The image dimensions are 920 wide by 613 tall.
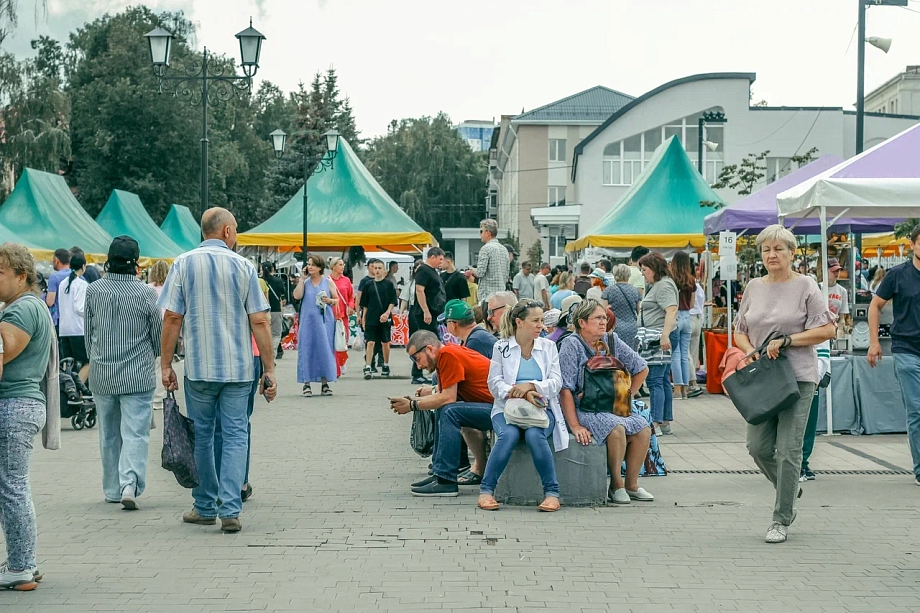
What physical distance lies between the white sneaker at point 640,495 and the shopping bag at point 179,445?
3.06m

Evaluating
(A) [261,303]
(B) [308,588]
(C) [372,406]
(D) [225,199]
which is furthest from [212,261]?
(D) [225,199]

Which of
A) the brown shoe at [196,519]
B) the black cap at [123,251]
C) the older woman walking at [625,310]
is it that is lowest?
the brown shoe at [196,519]

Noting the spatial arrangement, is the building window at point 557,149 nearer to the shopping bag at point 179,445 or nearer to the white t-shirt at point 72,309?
the white t-shirt at point 72,309

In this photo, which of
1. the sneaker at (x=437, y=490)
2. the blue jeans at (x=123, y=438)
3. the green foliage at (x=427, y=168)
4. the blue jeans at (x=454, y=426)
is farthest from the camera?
the green foliage at (x=427, y=168)

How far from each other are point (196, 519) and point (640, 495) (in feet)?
10.1

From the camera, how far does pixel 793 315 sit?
690 centimetres

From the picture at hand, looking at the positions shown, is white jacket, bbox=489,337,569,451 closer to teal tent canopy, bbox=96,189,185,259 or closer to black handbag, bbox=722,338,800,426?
black handbag, bbox=722,338,800,426

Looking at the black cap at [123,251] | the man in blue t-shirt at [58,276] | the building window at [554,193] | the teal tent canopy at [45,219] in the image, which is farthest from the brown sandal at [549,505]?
the building window at [554,193]

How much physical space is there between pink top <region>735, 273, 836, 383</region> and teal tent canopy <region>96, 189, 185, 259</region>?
3036 centimetres

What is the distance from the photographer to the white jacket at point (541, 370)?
7.95 meters

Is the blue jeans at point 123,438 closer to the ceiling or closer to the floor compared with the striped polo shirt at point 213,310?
closer to the floor

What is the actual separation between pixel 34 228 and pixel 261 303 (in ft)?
69.1

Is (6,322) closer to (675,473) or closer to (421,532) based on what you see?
(421,532)

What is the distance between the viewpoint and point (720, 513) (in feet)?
25.4
